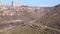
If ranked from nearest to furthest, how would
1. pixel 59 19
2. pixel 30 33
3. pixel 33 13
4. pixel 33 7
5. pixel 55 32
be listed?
pixel 55 32 → pixel 30 33 → pixel 59 19 → pixel 33 13 → pixel 33 7

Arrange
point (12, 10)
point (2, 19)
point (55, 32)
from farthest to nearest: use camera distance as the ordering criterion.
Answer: point (12, 10)
point (2, 19)
point (55, 32)

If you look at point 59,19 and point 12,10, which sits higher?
point 59,19

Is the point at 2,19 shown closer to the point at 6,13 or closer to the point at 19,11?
the point at 6,13

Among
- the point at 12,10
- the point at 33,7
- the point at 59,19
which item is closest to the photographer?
the point at 59,19

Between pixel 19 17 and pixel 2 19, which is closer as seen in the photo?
pixel 2 19

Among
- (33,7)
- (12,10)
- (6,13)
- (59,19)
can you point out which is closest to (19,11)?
(12,10)

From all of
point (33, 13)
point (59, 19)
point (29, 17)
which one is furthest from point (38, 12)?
point (59, 19)

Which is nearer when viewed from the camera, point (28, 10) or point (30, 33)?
point (30, 33)

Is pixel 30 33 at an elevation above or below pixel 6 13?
above

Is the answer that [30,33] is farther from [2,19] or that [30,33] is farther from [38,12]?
[38,12]
